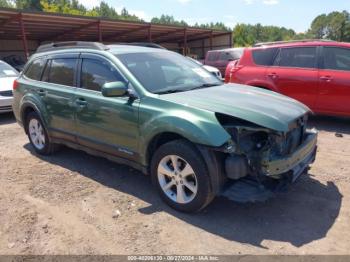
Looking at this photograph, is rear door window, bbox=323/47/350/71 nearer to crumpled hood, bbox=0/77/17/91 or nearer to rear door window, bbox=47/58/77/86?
rear door window, bbox=47/58/77/86

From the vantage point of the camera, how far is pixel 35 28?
69.4 feet

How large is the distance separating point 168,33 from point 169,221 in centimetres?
2507

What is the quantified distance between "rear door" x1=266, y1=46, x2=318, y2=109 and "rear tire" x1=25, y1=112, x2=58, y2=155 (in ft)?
15.3

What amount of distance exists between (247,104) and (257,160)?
2.09ft

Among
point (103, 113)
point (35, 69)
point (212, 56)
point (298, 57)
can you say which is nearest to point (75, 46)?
point (35, 69)

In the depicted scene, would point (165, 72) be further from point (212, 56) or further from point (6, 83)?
point (212, 56)

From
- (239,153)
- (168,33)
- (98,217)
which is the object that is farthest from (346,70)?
(168,33)

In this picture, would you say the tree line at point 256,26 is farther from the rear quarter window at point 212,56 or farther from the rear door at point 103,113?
the rear door at point 103,113

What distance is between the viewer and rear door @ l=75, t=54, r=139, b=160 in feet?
13.0

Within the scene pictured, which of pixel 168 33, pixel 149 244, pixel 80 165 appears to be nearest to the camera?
pixel 149 244

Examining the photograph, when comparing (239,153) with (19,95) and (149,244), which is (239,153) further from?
(19,95)

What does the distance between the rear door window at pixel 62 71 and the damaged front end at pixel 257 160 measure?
2.47 m

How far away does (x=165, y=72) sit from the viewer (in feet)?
14.3

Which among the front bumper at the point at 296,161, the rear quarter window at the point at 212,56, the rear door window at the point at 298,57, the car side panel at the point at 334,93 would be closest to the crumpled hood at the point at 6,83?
the rear door window at the point at 298,57
